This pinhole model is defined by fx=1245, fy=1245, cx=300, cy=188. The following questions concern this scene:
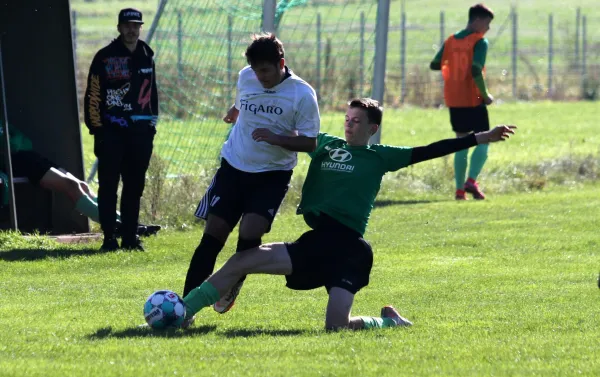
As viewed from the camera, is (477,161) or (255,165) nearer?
(255,165)

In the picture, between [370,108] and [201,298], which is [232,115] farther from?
[201,298]

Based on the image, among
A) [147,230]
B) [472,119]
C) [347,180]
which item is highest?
[347,180]

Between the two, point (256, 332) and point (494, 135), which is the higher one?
point (494, 135)

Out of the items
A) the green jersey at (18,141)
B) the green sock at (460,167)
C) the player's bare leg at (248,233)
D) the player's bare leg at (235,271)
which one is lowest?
the green sock at (460,167)

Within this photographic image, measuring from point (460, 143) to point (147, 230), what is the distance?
16.4 ft

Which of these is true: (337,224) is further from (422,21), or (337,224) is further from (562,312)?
(422,21)

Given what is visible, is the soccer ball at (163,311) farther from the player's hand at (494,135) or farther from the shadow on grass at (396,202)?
the shadow on grass at (396,202)

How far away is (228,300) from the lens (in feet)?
25.1

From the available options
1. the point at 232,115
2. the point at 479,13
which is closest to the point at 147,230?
the point at 232,115

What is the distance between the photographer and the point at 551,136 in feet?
79.6

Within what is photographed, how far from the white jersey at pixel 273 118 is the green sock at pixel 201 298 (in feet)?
2.69

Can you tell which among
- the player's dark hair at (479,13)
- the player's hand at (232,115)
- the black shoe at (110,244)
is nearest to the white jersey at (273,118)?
the player's hand at (232,115)

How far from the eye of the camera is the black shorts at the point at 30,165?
11.7m

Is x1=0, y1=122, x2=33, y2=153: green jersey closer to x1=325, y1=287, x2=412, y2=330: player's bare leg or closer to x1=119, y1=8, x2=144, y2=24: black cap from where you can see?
x1=119, y1=8, x2=144, y2=24: black cap
